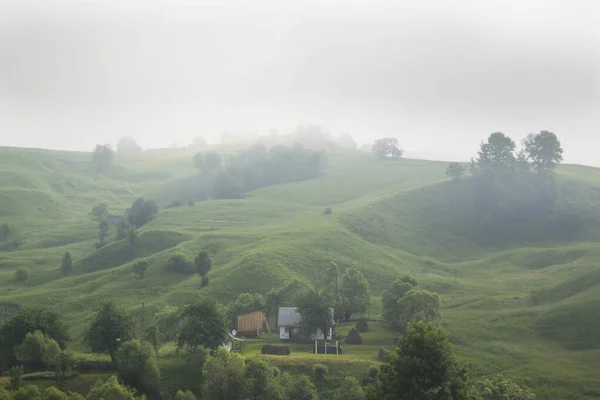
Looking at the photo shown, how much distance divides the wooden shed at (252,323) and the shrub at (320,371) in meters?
20.9

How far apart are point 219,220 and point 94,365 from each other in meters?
98.8

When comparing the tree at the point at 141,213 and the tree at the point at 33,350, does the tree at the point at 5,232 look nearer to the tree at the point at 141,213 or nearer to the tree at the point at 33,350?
the tree at the point at 141,213

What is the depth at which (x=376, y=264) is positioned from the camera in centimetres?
12450

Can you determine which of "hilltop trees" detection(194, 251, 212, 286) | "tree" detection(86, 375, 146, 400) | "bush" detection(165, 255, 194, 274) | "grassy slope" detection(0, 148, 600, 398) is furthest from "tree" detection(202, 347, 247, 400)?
"bush" detection(165, 255, 194, 274)

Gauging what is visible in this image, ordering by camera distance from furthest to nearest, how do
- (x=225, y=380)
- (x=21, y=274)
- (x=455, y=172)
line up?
(x=455, y=172) < (x=21, y=274) < (x=225, y=380)

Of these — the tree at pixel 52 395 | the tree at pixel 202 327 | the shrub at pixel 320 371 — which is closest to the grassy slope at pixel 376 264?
the shrub at pixel 320 371

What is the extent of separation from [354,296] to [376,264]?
1185 inches

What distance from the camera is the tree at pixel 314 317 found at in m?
81.5

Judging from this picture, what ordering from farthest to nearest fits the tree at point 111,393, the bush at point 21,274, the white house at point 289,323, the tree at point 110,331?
1. the bush at point 21,274
2. the white house at point 289,323
3. the tree at point 110,331
4. the tree at point 111,393

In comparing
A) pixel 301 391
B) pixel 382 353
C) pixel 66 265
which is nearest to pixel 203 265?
pixel 66 265

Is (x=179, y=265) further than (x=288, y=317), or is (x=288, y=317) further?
(x=179, y=265)

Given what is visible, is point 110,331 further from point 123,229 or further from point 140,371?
point 123,229

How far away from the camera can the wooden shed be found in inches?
3344

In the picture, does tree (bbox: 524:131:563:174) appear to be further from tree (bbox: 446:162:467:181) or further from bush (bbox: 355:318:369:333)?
bush (bbox: 355:318:369:333)
